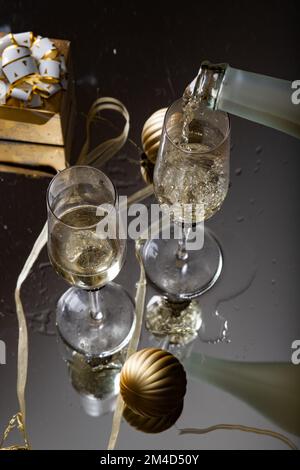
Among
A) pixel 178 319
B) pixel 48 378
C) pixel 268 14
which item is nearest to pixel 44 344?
pixel 48 378

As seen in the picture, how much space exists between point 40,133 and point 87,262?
0.75ft

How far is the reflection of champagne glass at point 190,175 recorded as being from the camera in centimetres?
76

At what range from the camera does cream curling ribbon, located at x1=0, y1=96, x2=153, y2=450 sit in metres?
0.80

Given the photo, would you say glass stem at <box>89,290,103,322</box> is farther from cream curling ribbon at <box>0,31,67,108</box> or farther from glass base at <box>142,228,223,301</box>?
cream curling ribbon at <box>0,31,67,108</box>

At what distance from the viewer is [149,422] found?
2.62 feet

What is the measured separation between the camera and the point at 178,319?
2.86 ft

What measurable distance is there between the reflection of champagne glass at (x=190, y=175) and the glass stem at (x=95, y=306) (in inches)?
3.0

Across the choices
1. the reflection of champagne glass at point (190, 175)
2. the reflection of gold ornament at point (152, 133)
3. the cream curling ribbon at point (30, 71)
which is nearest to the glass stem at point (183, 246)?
the reflection of champagne glass at point (190, 175)

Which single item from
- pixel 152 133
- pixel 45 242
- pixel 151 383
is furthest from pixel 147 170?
pixel 151 383

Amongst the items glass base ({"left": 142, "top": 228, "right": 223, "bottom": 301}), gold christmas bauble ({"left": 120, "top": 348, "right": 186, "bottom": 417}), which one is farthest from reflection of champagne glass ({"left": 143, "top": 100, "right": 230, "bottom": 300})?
gold christmas bauble ({"left": 120, "top": 348, "right": 186, "bottom": 417})

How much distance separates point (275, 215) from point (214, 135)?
178 mm

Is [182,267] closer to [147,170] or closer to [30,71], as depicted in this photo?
[147,170]

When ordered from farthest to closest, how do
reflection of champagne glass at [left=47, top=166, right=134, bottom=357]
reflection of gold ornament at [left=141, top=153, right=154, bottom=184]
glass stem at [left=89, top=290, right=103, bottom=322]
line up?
reflection of gold ornament at [left=141, top=153, right=154, bottom=184]
glass stem at [left=89, top=290, right=103, bottom=322]
reflection of champagne glass at [left=47, top=166, right=134, bottom=357]
